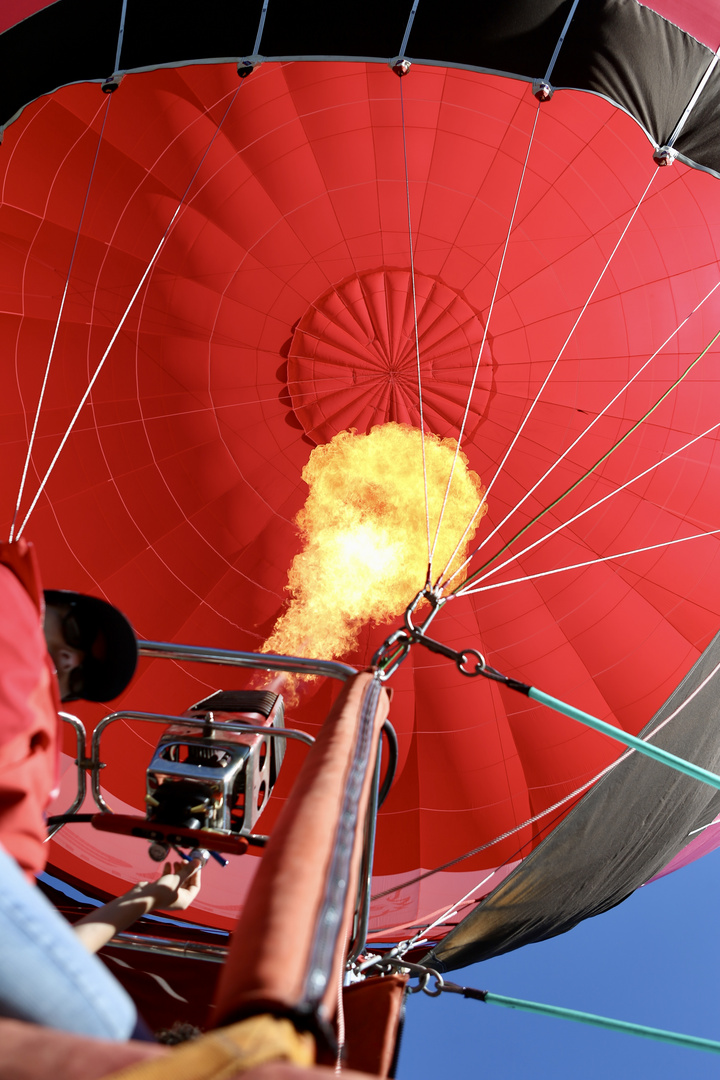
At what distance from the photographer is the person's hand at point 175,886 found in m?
1.81

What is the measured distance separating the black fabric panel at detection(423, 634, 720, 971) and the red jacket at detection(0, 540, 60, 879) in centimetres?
293

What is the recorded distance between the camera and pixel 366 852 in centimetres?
149

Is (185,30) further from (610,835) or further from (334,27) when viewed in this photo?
(610,835)

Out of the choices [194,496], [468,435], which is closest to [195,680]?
[194,496]

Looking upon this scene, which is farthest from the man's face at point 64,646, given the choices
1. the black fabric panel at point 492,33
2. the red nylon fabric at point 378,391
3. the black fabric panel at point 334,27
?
the red nylon fabric at point 378,391

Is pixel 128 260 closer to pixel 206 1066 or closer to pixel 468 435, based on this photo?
pixel 468 435

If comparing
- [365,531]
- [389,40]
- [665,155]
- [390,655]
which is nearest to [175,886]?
[390,655]

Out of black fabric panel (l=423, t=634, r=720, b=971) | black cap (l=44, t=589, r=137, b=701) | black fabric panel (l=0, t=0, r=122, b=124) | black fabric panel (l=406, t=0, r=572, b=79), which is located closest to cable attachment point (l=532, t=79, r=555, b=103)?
black fabric panel (l=406, t=0, r=572, b=79)

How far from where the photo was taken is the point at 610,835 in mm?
3682

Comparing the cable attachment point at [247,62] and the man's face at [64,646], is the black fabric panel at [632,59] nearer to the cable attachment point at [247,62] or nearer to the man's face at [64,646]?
the cable attachment point at [247,62]

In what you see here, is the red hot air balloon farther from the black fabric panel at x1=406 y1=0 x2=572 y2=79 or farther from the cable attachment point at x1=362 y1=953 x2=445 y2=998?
the cable attachment point at x1=362 y1=953 x2=445 y2=998

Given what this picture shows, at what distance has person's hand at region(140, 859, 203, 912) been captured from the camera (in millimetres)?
1812

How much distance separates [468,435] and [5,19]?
3.39 m

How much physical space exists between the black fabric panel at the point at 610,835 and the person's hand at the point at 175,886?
206 cm
